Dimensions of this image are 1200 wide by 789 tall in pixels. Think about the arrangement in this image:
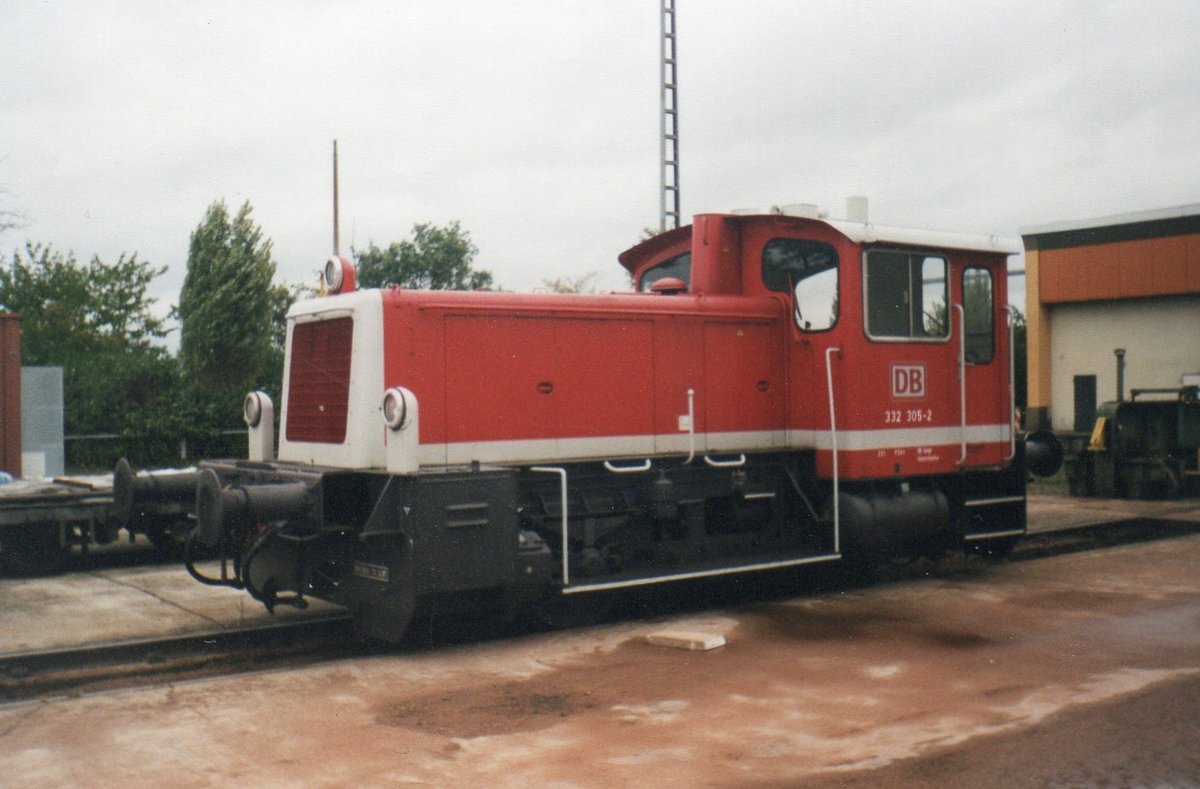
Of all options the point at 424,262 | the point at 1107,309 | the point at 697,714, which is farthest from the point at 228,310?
the point at 697,714

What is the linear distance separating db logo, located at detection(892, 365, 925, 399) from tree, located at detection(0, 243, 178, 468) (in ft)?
54.3

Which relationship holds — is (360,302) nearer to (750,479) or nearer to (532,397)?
(532,397)

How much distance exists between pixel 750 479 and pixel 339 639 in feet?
10.9

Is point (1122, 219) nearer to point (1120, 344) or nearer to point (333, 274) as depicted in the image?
point (1120, 344)

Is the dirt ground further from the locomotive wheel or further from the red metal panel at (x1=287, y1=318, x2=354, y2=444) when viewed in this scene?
the locomotive wheel

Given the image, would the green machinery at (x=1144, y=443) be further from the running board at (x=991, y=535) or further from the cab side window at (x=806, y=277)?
the cab side window at (x=806, y=277)

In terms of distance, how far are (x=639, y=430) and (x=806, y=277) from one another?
76.5 inches

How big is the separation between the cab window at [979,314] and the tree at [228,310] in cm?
1933

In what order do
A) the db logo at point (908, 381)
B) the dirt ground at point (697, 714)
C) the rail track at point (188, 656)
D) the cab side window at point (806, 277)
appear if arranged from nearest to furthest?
the dirt ground at point (697, 714) < the rail track at point (188, 656) < the cab side window at point (806, 277) < the db logo at point (908, 381)

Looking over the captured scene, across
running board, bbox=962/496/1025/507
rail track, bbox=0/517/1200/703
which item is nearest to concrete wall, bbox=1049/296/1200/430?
running board, bbox=962/496/1025/507

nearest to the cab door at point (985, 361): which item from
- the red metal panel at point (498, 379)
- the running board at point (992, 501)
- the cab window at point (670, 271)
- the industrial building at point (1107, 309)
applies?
the running board at point (992, 501)

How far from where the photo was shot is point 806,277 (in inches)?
350

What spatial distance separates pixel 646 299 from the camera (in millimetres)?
8289

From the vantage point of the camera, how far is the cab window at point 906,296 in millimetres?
8766
